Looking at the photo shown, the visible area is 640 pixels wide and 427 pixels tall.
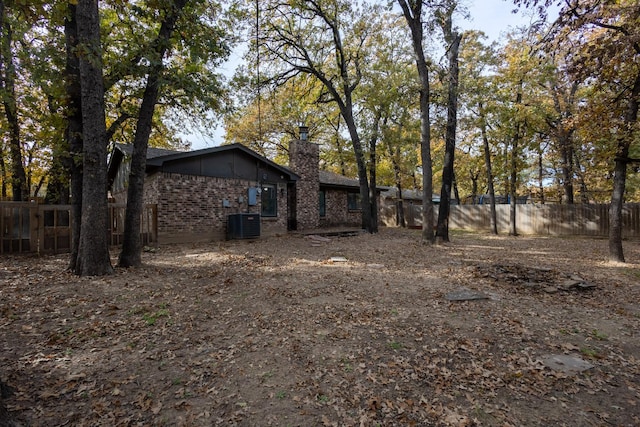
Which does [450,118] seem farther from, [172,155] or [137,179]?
[137,179]

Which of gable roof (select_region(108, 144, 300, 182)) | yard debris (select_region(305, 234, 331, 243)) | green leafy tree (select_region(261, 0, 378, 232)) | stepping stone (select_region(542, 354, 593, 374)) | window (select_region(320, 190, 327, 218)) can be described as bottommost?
stepping stone (select_region(542, 354, 593, 374))

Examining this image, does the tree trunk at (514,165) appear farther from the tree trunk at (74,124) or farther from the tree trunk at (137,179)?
the tree trunk at (74,124)

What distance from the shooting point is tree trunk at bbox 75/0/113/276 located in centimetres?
590

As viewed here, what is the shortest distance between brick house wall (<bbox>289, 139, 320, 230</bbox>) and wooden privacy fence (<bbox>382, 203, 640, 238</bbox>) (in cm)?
1101

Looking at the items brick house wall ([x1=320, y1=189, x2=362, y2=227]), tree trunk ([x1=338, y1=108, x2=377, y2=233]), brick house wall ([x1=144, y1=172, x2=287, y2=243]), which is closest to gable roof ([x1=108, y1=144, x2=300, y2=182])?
brick house wall ([x1=144, y1=172, x2=287, y2=243])

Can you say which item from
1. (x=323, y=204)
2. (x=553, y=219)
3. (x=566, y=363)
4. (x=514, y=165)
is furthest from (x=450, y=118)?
(x=566, y=363)

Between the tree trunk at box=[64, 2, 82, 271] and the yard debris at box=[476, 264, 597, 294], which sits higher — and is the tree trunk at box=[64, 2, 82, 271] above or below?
above

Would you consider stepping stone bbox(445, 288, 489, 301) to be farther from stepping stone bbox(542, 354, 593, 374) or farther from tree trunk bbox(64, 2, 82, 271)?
tree trunk bbox(64, 2, 82, 271)

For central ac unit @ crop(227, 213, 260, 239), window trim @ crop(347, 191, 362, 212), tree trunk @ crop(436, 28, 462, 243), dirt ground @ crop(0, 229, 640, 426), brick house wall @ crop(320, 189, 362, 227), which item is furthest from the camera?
→ window trim @ crop(347, 191, 362, 212)

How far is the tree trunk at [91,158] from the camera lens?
590 cm

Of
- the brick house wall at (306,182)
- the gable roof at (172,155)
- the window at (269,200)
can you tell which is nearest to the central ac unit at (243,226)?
the window at (269,200)

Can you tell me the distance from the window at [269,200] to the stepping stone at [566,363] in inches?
457

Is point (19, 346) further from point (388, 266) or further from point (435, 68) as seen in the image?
point (435, 68)

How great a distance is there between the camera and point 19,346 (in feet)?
11.0
